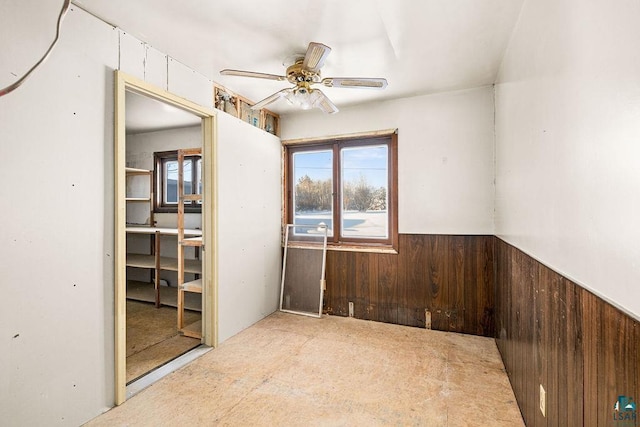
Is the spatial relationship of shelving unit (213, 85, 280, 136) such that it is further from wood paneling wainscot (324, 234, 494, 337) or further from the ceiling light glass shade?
wood paneling wainscot (324, 234, 494, 337)

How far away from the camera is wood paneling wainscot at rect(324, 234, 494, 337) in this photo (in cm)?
314

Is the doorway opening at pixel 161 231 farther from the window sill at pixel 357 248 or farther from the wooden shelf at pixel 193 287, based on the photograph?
the window sill at pixel 357 248

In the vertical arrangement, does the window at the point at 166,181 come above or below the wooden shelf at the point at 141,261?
above

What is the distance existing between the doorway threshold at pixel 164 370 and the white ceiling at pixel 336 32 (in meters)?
2.53

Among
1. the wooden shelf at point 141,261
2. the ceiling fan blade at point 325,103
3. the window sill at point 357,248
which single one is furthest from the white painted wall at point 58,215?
the wooden shelf at point 141,261

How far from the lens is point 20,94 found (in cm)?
155

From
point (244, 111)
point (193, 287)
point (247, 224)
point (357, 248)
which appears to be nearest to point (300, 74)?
point (244, 111)

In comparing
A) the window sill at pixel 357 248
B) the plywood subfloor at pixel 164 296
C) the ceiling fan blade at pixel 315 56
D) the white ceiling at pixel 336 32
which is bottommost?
the plywood subfloor at pixel 164 296

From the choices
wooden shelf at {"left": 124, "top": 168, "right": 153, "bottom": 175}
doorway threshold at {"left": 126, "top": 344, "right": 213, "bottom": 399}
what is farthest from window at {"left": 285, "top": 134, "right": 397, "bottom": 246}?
wooden shelf at {"left": 124, "top": 168, "right": 153, "bottom": 175}

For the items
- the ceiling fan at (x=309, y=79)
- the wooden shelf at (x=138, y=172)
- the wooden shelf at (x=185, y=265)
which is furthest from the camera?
the wooden shelf at (x=138, y=172)

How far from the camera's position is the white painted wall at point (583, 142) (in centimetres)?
81

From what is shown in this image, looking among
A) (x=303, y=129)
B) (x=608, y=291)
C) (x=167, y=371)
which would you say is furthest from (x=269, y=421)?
(x=303, y=129)

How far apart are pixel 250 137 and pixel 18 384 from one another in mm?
2648

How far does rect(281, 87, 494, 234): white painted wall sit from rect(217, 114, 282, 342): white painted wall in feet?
4.04
